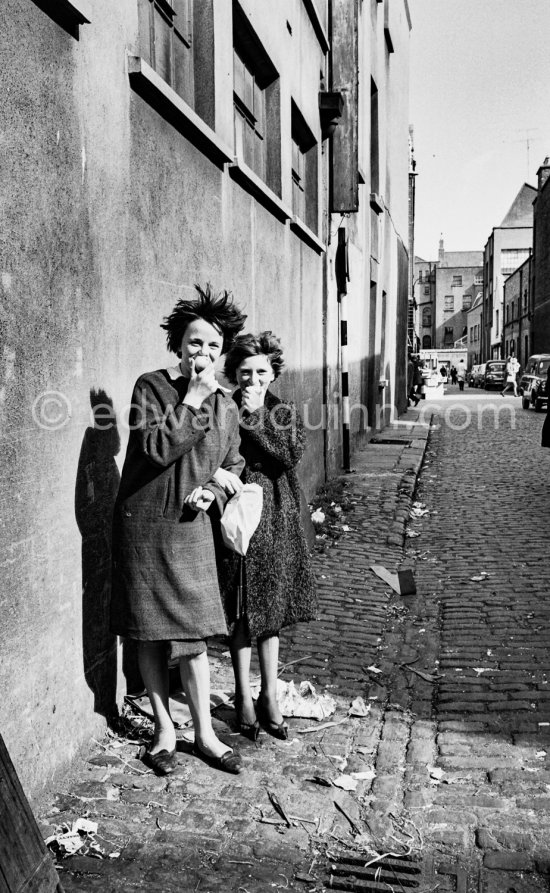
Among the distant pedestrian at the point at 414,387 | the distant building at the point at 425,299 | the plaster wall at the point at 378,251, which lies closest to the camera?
the plaster wall at the point at 378,251

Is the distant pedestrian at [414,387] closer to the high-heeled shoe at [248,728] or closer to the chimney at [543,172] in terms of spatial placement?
the chimney at [543,172]

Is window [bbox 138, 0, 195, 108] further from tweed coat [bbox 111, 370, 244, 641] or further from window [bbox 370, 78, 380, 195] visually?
window [bbox 370, 78, 380, 195]

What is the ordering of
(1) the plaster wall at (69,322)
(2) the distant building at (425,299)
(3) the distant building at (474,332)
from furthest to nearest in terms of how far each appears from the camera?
(2) the distant building at (425,299), (3) the distant building at (474,332), (1) the plaster wall at (69,322)

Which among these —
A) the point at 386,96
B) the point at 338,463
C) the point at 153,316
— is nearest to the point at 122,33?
the point at 153,316

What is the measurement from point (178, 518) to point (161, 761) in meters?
1.04

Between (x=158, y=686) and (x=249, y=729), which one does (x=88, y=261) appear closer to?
(x=158, y=686)

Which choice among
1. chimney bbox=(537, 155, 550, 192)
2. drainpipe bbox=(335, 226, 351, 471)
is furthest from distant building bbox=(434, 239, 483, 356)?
drainpipe bbox=(335, 226, 351, 471)

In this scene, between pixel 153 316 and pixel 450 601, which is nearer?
pixel 153 316

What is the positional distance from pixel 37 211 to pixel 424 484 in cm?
916

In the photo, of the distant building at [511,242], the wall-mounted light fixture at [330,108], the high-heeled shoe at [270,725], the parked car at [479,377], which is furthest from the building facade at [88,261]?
the distant building at [511,242]

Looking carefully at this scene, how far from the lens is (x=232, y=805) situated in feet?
10.5

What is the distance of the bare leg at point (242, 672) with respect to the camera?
3.74 metres

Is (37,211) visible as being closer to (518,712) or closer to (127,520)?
(127,520)

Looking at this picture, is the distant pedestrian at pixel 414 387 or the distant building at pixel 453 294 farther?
the distant building at pixel 453 294
